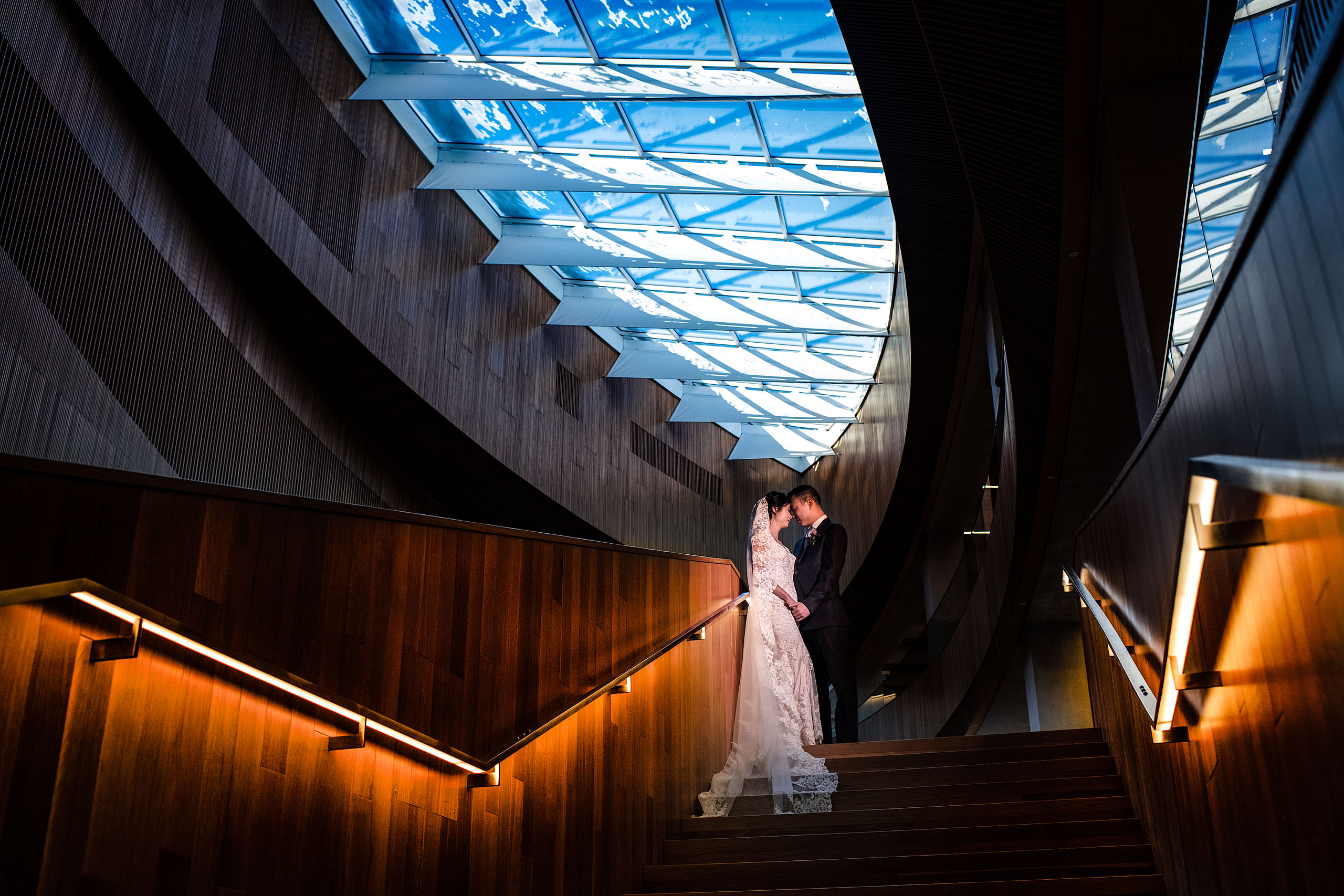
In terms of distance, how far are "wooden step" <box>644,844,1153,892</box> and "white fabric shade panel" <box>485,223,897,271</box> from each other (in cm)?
866

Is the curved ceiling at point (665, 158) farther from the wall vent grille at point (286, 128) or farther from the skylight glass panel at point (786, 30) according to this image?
the wall vent grille at point (286, 128)

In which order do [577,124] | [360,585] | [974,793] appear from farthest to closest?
[577,124], [974,793], [360,585]

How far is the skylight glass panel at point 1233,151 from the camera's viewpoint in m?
2.26

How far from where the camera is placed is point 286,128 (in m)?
9.52

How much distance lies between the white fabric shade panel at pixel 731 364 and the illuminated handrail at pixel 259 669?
1179cm

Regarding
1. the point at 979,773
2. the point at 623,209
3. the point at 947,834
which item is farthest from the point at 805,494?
the point at 623,209

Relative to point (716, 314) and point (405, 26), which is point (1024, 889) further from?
point (716, 314)

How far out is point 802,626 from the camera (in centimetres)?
713

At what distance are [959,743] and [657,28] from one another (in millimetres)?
6441

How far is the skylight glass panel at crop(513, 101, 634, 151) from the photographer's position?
10766mm

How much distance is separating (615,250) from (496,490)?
3404 mm

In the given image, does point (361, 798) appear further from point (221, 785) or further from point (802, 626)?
point (802, 626)

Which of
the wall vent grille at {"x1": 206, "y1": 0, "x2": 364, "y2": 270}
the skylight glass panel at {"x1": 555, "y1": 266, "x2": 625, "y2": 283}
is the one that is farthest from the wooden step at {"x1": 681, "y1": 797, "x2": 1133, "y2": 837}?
the skylight glass panel at {"x1": 555, "y1": 266, "x2": 625, "y2": 283}

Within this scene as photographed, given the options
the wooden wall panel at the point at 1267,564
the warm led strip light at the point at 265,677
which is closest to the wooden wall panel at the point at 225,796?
the warm led strip light at the point at 265,677
